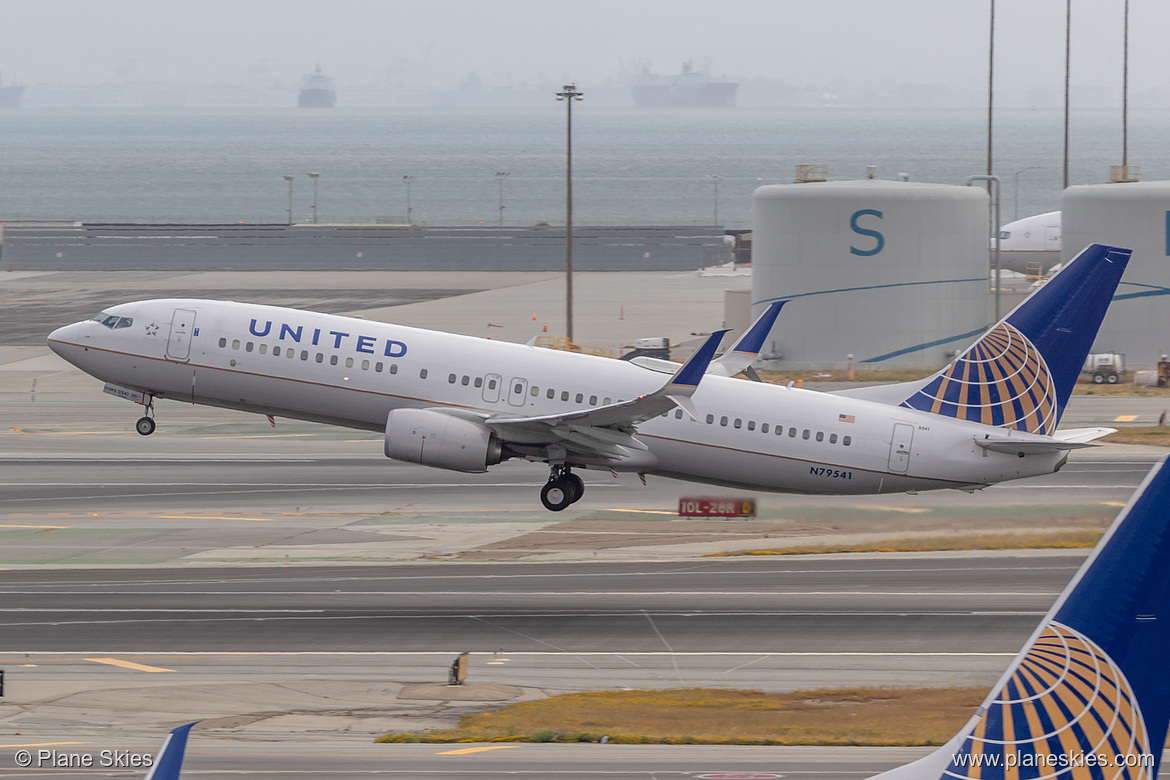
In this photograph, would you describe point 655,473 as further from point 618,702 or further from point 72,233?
point 72,233

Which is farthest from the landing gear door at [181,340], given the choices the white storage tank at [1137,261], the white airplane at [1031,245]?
the white airplane at [1031,245]

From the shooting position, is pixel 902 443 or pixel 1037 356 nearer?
pixel 1037 356

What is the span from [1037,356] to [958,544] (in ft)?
26.6

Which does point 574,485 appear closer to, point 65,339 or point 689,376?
point 689,376

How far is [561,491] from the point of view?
42438 mm

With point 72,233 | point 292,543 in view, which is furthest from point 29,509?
point 72,233

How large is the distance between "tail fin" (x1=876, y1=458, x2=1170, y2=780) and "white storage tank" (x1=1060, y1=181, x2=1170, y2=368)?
7259 centimetres

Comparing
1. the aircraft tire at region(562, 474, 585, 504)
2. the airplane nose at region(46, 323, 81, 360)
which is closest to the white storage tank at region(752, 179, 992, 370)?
the aircraft tire at region(562, 474, 585, 504)

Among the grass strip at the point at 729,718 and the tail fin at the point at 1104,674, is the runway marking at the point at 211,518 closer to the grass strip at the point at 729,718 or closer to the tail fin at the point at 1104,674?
the grass strip at the point at 729,718

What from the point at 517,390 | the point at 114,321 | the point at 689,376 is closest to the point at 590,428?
the point at 517,390

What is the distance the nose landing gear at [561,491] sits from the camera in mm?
42438

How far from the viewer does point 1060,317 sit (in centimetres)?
3859

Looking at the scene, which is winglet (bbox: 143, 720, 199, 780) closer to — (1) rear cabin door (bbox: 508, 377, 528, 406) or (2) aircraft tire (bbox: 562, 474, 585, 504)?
(1) rear cabin door (bbox: 508, 377, 528, 406)

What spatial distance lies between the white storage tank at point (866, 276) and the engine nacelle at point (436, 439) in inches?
1660
